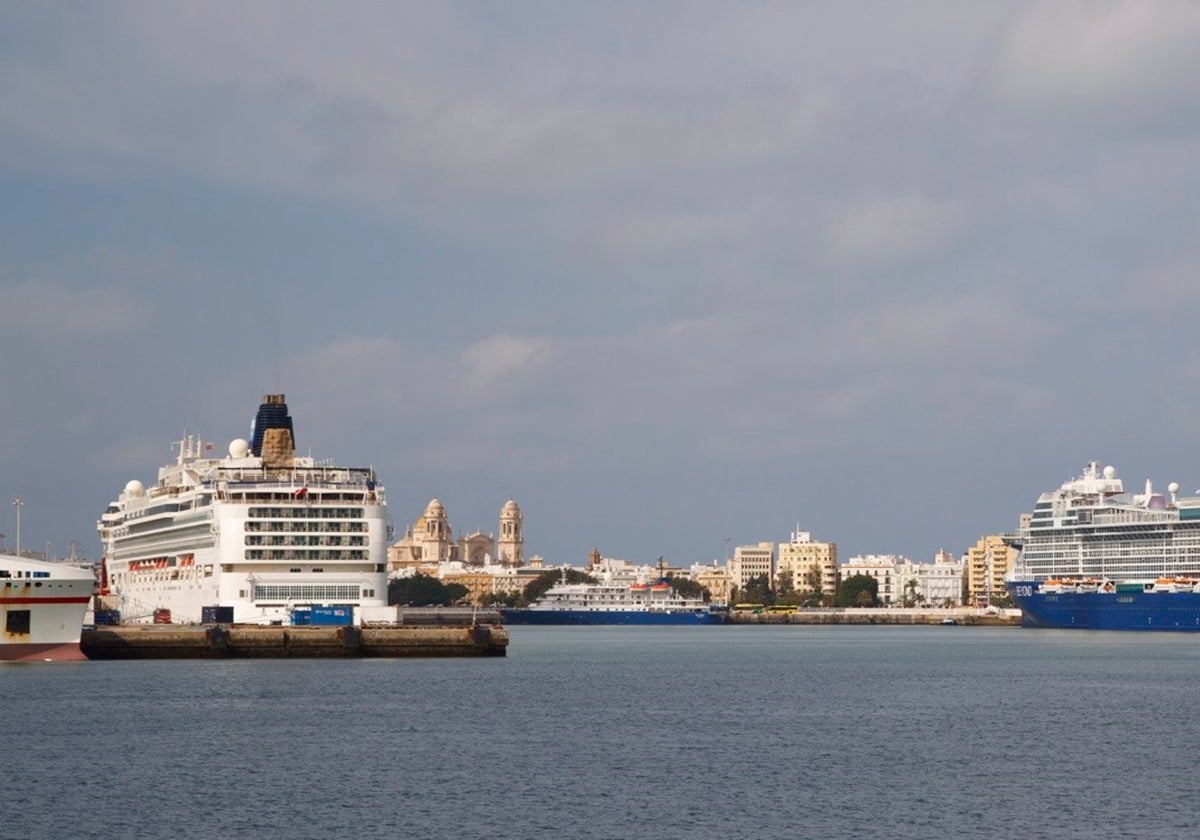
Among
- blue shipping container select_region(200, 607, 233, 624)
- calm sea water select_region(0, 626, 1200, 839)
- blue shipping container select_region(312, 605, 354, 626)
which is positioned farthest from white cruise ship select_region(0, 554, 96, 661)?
blue shipping container select_region(312, 605, 354, 626)

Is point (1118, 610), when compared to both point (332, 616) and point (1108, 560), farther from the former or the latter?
point (332, 616)

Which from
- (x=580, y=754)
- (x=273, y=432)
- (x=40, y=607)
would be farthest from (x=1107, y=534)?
(x=580, y=754)

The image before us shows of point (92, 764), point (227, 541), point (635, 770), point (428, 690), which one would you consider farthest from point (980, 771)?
point (227, 541)

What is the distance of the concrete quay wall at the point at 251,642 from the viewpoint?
3120 inches

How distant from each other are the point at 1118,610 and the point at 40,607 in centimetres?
9314

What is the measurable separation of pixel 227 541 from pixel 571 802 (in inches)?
1991

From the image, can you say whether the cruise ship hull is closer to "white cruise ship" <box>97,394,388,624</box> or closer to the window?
"white cruise ship" <box>97,394,388,624</box>

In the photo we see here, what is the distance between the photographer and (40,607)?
72812 mm

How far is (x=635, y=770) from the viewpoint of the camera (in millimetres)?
42281

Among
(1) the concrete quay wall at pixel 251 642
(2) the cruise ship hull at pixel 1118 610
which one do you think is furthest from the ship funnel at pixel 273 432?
(2) the cruise ship hull at pixel 1118 610

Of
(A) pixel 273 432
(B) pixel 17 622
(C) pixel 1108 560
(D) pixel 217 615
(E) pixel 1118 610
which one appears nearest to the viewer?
(B) pixel 17 622

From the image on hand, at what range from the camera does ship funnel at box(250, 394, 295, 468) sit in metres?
102

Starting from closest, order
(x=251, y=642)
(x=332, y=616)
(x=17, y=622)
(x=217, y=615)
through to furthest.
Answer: (x=17, y=622), (x=251, y=642), (x=332, y=616), (x=217, y=615)

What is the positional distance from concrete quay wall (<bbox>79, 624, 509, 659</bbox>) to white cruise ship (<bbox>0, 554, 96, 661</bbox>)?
3.94m
